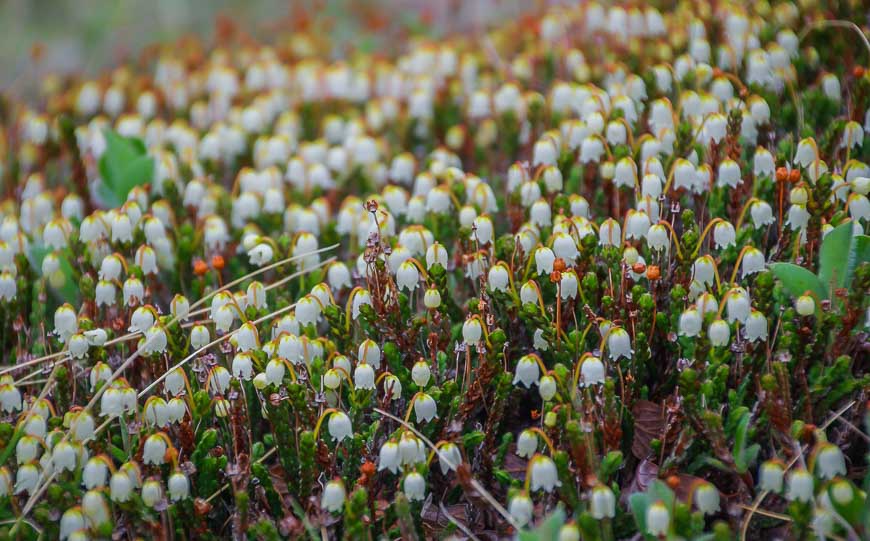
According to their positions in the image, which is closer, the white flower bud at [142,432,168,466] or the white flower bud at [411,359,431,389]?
the white flower bud at [142,432,168,466]

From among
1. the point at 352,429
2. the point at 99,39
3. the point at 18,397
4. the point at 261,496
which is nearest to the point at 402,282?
the point at 352,429

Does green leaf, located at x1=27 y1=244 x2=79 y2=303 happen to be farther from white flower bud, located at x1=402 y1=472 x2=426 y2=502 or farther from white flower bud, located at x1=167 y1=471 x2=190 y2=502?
white flower bud, located at x1=402 y1=472 x2=426 y2=502

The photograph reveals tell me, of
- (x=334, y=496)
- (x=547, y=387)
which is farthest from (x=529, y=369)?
(x=334, y=496)

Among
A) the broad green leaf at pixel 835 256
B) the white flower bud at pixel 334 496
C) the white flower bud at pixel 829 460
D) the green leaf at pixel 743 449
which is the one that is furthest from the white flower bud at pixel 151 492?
the broad green leaf at pixel 835 256

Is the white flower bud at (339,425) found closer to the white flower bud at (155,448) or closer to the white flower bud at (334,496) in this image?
the white flower bud at (334,496)

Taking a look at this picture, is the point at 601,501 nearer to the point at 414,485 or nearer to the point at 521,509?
the point at 521,509

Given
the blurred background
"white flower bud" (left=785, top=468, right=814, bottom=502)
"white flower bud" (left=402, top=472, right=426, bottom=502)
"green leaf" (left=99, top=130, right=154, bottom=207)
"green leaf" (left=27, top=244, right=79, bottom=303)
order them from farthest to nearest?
the blurred background
"green leaf" (left=99, top=130, right=154, bottom=207)
"green leaf" (left=27, top=244, right=79, bottom=303)
"white flower bud" (left=402, top=472, right=426, bottom=502)
"white flower bud" (left=785, top=468, right=814, bottom=502)

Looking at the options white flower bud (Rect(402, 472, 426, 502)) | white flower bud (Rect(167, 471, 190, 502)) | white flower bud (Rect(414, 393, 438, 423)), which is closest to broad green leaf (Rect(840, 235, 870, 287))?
white flower bud (Rect(414, 393, 438, 423))
